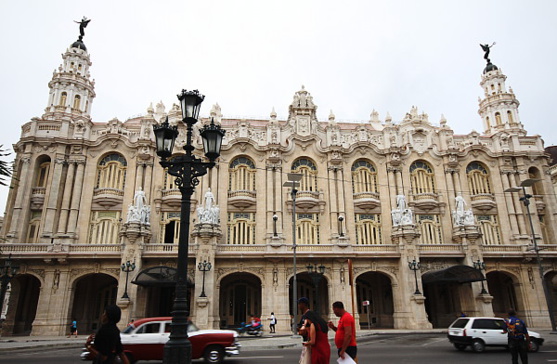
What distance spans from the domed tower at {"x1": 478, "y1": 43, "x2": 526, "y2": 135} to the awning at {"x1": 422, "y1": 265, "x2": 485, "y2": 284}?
61.3 ft

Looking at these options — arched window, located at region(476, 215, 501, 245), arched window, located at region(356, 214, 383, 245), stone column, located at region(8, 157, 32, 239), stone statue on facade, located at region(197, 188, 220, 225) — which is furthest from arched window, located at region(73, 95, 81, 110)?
arched window, located at region(476, 215, 501, 245)

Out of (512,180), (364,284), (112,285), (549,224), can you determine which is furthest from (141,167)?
(549,224)

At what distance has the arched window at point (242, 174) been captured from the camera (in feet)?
112

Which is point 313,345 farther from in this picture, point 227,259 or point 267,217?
point 267,217

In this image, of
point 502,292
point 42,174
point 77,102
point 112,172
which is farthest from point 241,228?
point 502,292

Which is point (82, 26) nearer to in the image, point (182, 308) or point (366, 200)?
point (366, 200)

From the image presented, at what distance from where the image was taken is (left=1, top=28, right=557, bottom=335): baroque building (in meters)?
28.4

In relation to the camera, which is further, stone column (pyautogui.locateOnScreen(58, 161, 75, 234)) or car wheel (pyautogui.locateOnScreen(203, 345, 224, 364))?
stone column (pyautogui.locateOnScreen(58, 161, 75, 234))

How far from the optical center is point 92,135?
1364 inches

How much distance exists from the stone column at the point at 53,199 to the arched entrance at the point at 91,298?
4.62m

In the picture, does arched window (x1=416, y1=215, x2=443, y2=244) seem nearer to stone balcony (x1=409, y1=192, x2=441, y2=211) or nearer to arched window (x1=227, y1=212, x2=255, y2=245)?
stone balcony (x1=409, y1=192, x2=441, y2=211)

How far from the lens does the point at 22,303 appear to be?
30.3 m

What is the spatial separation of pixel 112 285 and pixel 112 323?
2738cm

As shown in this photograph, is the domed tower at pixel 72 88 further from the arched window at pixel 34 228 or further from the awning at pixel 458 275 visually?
the awning at pixel 458 275
